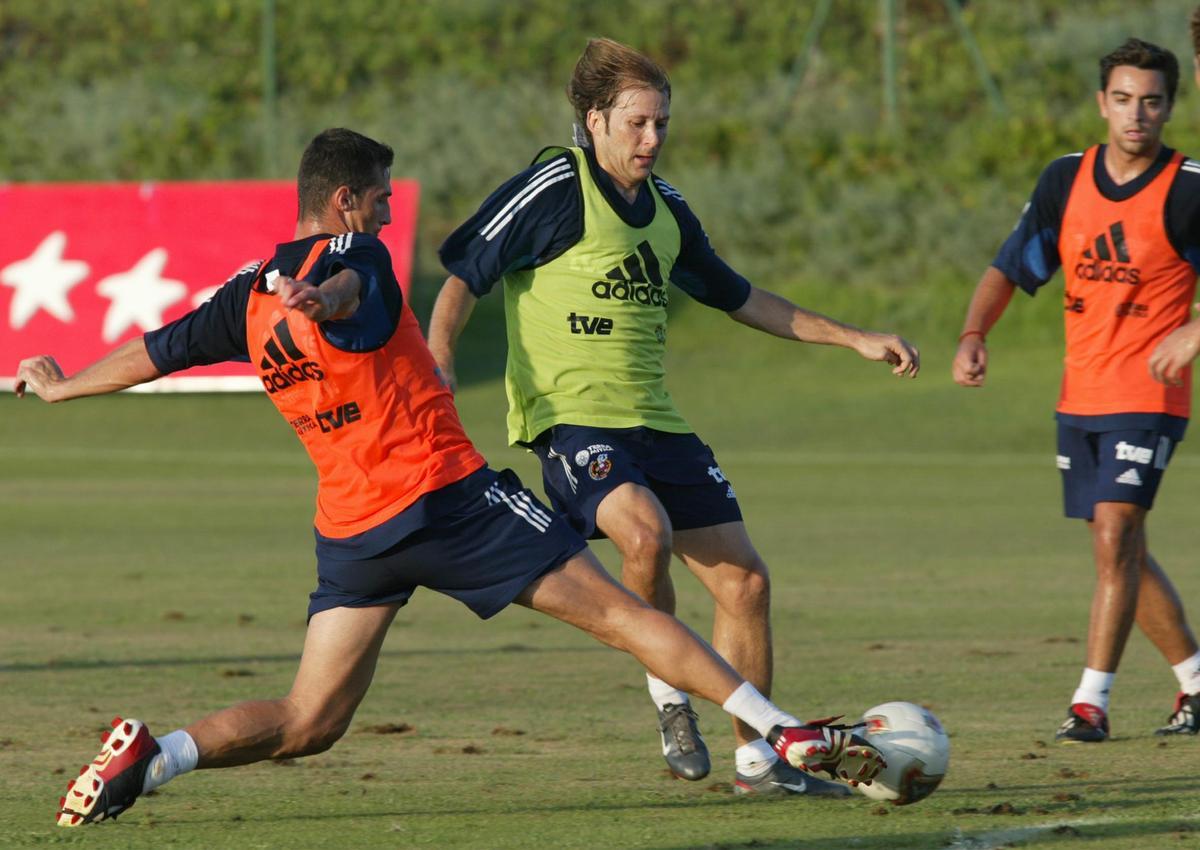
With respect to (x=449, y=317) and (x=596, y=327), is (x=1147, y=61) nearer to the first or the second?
(x=596, y=327)

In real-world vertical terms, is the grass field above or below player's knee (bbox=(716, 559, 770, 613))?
below

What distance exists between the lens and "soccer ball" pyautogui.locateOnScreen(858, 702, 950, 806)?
566 centimetres

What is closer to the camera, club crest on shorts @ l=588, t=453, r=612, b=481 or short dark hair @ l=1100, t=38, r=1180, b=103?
club crest on shorts @ l=588, t=453, r=612, b=481

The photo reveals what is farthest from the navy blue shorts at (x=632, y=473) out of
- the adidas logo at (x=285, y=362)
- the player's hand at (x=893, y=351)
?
the adidas logo at (x=285, y=362)

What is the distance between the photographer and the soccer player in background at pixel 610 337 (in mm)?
6801

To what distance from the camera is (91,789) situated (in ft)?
17.9

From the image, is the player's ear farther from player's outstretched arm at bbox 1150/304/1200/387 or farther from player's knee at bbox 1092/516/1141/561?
player's knee at bbox 1092/516/1141/561

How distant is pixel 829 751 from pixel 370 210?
194 centimetres

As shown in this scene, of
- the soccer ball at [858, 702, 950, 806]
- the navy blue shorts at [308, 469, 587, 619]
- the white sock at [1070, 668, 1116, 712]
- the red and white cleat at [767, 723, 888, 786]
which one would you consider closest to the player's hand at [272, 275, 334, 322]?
the navy blue shorts at [308, 469, 587, 619]

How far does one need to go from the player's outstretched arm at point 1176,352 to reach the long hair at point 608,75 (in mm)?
1839

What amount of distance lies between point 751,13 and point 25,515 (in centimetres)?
2401

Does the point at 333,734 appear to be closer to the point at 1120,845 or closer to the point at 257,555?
the point at 1120,845

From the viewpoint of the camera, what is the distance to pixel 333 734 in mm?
5852

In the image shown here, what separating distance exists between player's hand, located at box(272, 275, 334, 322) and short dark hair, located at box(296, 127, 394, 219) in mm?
515
